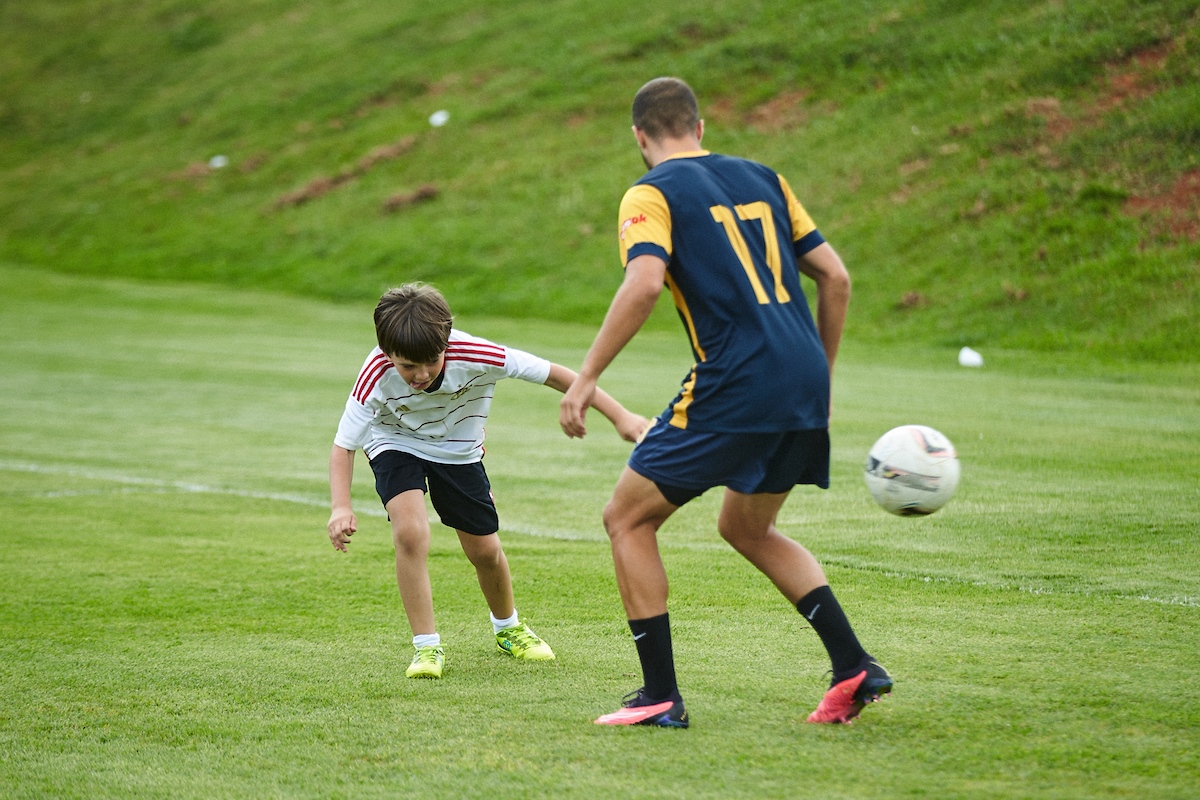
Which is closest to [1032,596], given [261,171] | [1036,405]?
[1036,405]

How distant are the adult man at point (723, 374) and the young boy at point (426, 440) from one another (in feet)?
2.87

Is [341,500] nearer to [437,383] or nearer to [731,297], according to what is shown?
[437,383]

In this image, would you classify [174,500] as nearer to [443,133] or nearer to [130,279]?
[130,279]

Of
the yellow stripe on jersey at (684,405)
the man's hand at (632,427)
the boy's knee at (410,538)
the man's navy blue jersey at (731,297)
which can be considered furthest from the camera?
the boy's knee at (410,538)

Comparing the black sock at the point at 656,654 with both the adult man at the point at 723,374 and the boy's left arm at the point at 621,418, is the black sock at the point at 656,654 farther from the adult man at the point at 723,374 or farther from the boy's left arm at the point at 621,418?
the boy's left arm at the point at 621,418

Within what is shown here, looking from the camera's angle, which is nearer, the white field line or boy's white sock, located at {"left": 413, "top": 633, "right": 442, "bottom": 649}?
boy's white sock, located at {"left": 413, "top": 633, "right": 442, "bottom": 649}

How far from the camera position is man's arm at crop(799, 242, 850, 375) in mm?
4230

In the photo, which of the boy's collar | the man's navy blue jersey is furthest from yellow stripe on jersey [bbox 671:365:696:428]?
the boy's collar

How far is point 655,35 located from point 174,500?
34.4 metres

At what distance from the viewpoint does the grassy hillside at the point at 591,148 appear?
81.1 feet

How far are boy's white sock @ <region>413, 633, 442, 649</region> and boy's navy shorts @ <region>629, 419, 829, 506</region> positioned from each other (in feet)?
4.88

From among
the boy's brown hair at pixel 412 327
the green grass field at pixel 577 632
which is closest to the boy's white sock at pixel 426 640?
the green grass field at pixel 577 632

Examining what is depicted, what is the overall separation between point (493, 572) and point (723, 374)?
189 cm

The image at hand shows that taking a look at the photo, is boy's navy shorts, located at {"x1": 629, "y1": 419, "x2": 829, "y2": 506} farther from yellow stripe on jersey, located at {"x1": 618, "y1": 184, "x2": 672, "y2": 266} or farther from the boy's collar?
the boy's collar
